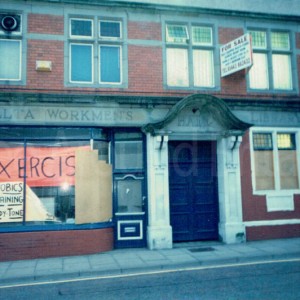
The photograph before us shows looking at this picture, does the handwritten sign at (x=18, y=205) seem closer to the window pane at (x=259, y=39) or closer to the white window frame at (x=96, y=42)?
the white window frame at (x=96, y=42)

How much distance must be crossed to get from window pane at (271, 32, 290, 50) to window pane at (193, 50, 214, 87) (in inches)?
93.4

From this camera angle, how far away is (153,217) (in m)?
9.16

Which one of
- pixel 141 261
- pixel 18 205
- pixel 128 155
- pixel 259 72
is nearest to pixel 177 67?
pixel 259 72

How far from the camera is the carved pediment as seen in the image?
909 cm

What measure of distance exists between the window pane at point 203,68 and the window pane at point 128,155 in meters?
2.86

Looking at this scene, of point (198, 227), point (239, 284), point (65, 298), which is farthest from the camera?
point (198, 227)

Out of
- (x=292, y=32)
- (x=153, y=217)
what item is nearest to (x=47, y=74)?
(x=153, y=217)

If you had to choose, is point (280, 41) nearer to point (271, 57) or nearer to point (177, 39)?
point (271, 57)

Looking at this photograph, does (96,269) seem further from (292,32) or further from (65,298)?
(292,32)

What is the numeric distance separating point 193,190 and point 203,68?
13.1 feet

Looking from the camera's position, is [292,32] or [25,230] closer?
[25,230]

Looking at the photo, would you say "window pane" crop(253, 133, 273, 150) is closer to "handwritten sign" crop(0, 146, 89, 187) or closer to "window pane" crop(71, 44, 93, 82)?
"handwritten sign" crop(0, 146, 89, 187)

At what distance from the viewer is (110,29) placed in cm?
970

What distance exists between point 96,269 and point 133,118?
433 centimetres
